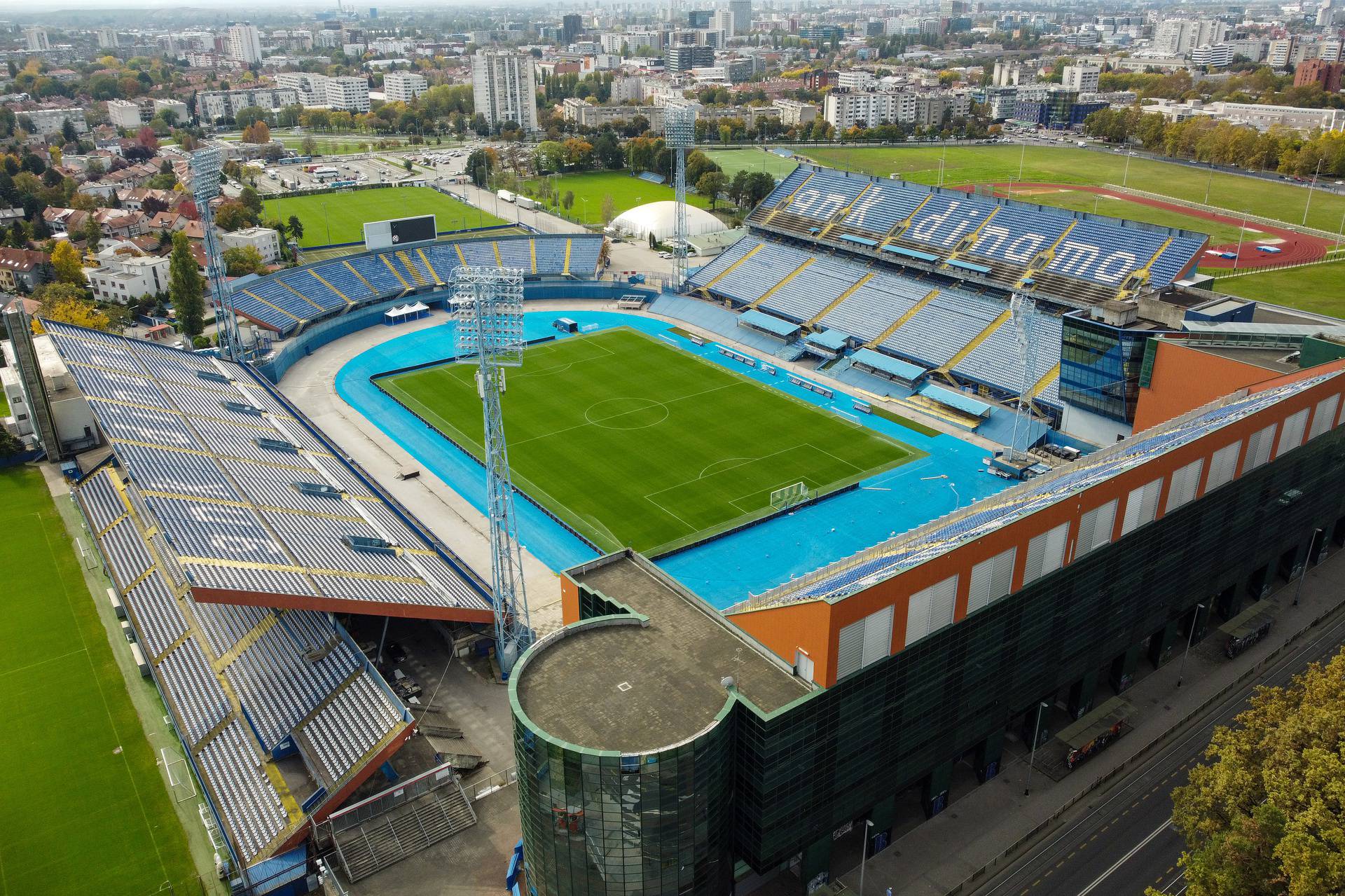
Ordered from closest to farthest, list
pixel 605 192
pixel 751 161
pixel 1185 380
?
pixel 1185 380
pixel 605 192
pixel 751 161

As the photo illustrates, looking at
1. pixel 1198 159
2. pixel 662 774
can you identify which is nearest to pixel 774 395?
pixel 662 774

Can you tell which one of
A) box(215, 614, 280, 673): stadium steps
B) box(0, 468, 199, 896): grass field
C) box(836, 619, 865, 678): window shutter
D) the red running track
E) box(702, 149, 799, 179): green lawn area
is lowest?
box(0, 468, 199, 896): grass field

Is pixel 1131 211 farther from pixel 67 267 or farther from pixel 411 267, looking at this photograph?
pixel 67 267

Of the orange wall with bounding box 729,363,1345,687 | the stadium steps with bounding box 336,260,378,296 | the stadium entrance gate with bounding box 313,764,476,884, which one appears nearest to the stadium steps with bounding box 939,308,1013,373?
the orange wall with bounding box 729,363,1345,687

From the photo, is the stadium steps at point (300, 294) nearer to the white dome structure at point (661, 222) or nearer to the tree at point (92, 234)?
the tree at point (92, 234)

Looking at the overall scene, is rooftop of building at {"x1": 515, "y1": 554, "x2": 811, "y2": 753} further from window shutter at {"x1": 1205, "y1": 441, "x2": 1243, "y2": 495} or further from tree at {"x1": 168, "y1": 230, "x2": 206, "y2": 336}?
tree at {"x1": 168, "y1": 230, "x2": 206, "y2": 336}

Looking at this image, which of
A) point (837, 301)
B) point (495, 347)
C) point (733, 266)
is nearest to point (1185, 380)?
point (837, 301)

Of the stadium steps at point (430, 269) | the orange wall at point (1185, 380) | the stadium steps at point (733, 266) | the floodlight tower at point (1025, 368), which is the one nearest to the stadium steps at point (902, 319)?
the floodlight tower at point (1025, 368)
